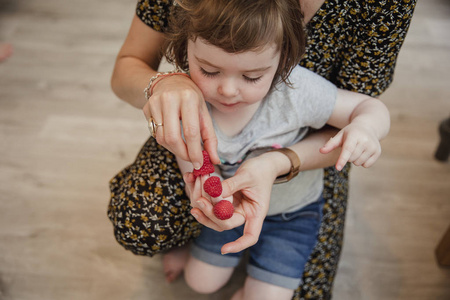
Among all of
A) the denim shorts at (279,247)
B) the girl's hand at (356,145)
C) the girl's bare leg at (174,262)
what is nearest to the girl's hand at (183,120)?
the girl's hand at (356,145)

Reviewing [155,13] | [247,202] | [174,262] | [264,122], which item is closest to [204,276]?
[174,262]

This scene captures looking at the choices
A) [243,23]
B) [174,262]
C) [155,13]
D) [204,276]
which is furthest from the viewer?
[174,262]

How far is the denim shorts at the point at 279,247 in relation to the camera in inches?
44.2

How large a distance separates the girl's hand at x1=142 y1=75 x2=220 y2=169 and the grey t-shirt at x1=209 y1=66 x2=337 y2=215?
0.64 feet

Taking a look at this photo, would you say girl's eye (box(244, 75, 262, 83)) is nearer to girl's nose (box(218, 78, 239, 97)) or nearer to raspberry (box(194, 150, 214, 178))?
girl's nose (box(218, 78, 239, 97))

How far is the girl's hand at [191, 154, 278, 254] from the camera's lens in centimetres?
85

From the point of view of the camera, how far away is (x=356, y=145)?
807 mm

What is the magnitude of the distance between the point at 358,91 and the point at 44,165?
3.85 feet

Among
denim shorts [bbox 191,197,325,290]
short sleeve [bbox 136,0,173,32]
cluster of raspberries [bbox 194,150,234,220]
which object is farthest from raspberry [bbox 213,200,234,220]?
short sleeve [bbox 136,0,173,32]

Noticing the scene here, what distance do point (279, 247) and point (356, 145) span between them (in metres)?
0.43

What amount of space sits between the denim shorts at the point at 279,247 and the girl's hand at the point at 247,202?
244 mm

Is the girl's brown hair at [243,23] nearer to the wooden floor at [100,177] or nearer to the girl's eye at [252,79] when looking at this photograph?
the girl's eye at [252,79]

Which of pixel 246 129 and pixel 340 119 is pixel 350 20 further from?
pixel 246 129

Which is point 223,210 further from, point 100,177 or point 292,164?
point 100,177
